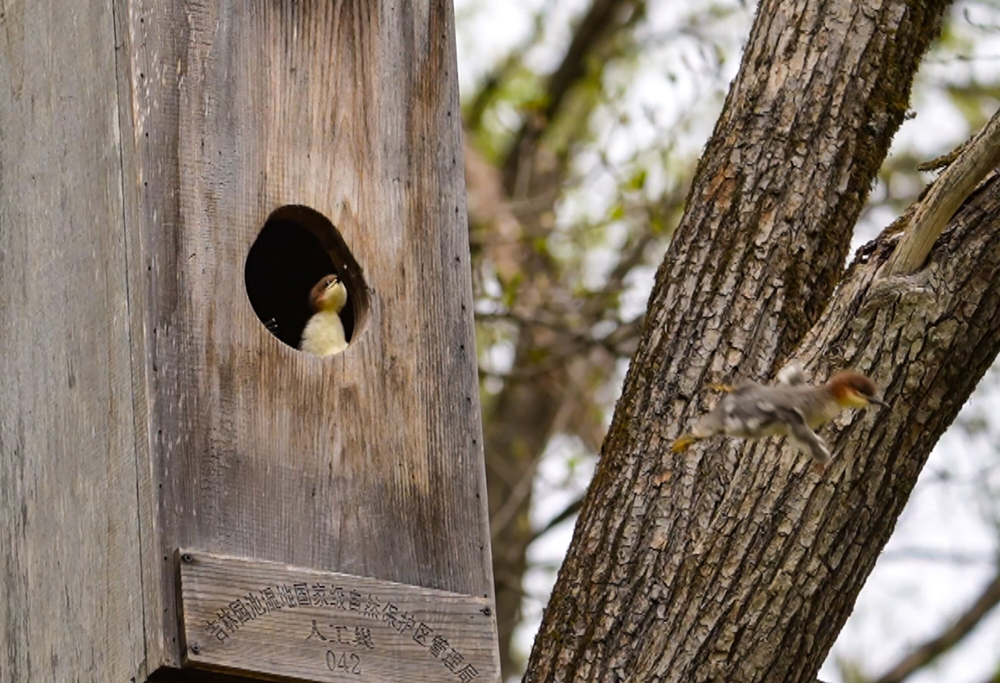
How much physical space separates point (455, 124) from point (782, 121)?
754 millimetres

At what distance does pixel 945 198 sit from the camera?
3479 millimetres

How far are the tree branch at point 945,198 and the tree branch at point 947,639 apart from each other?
3.91 meters

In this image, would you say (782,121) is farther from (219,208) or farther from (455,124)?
(219,208)

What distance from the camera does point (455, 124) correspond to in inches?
155

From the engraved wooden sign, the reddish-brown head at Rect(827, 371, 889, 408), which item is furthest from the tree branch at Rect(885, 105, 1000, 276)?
the engraved wooden sign

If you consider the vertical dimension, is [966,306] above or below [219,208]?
below

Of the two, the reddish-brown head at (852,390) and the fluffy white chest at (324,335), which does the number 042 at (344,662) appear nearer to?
the fluffy white chest at (324,335)

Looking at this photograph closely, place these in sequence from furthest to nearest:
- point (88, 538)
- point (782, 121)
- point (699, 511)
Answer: point (782, 121) < point (699, 511) < point (88, 538)

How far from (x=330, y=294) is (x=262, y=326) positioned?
38cm

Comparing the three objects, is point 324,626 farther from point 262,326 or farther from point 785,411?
point 785,411

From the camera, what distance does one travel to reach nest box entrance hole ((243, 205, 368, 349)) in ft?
12.1

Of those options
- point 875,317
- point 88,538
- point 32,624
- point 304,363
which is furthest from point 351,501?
point 875,317

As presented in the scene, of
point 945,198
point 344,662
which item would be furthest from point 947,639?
point 344,662

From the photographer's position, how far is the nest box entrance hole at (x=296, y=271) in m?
3.70
